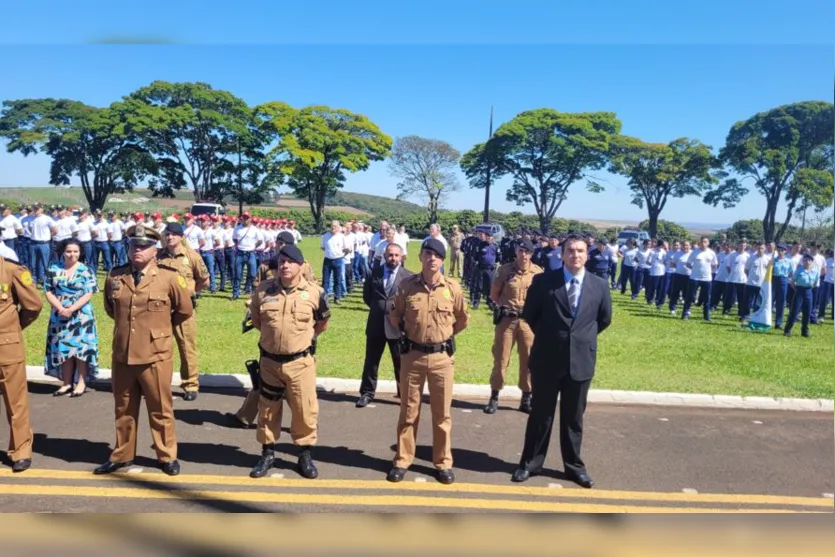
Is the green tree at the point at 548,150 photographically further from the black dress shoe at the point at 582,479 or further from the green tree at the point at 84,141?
the black dress shoe at the point at 582,479

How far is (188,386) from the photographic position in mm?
6879

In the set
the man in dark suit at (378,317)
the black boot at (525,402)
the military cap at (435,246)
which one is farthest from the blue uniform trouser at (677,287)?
the military cap at (435,246)

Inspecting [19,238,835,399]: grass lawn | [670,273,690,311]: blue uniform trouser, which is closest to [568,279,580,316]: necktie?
[19,238,835,399]: grass lawn

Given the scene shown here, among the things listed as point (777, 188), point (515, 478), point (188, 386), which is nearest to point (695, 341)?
point (515, 478)

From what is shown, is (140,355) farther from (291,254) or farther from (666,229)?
(666,229)

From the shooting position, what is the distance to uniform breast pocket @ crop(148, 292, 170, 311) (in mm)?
4938

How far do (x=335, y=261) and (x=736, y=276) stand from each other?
9.94 metres

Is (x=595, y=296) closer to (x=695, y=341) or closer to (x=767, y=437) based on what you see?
(x=767, y=437)

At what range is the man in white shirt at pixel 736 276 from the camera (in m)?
15.0

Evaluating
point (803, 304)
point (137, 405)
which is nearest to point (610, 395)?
point (137, 405)

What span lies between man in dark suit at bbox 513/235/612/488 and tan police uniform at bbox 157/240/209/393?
389cm

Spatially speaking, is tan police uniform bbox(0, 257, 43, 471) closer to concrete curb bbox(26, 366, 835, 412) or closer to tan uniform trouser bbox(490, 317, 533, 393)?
concrete curb bbox(26, 366, 835, 412)

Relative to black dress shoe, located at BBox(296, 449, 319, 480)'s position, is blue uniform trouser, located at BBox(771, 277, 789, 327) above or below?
above

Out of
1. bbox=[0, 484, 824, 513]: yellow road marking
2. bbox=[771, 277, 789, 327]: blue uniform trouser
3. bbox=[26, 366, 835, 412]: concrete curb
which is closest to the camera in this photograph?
bbox=[0, 484, 824, 513]: yellow road marking
